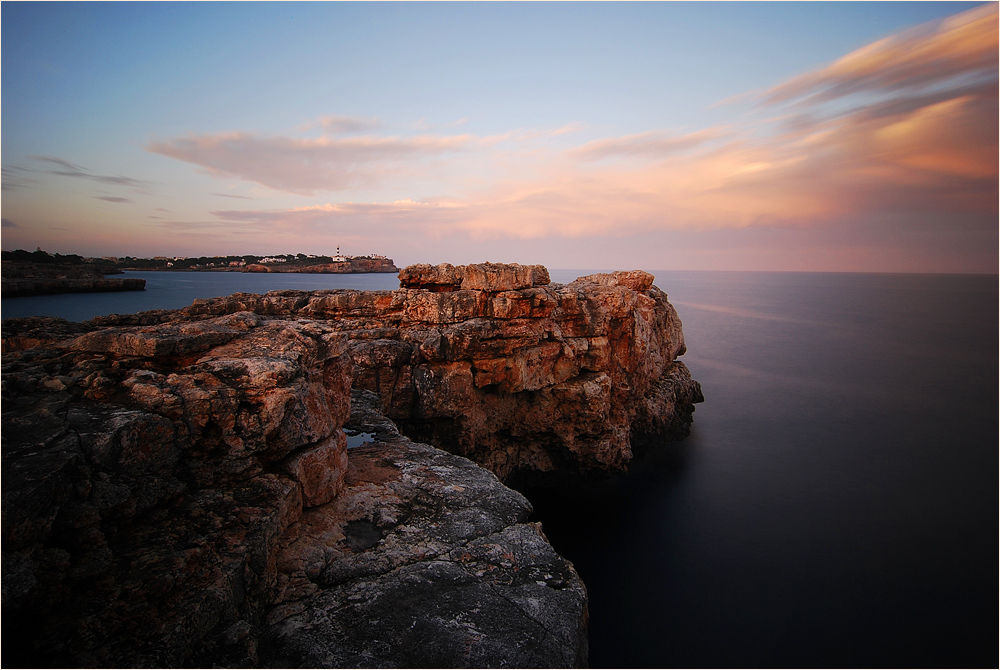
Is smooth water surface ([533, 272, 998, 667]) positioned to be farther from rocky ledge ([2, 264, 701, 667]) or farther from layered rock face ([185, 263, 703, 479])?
rocky ledge ([2, 264, 701, 667])

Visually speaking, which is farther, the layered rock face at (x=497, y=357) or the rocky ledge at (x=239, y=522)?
the layered rock face at (x=497, y=357)

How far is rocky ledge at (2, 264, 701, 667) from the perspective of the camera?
421 cm

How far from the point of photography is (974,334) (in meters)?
57.9

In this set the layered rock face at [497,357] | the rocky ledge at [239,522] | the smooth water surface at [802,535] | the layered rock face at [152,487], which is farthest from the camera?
the layered rock face at [497,357]

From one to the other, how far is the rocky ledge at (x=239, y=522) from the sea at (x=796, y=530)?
32.0 feet

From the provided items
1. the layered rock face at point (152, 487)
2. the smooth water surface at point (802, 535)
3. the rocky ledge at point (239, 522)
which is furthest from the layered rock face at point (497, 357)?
the layered rock face at point (152, 487)

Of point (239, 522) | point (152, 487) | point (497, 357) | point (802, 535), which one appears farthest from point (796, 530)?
point (152, 487)

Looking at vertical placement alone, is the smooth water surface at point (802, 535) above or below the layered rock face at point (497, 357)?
below

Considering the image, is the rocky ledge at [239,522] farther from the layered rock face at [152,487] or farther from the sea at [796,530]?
the sea at [796,530]

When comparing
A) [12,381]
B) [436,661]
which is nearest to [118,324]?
[12,381]

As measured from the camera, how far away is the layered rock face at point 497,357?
50.9 feet

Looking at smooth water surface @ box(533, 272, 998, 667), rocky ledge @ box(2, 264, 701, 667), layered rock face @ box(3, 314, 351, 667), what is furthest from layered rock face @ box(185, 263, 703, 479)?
layered rock face @ box(3, 314, 351, 667)

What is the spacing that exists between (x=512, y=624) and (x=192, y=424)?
15.4 feet

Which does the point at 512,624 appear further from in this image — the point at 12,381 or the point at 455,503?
the point at 12,381
